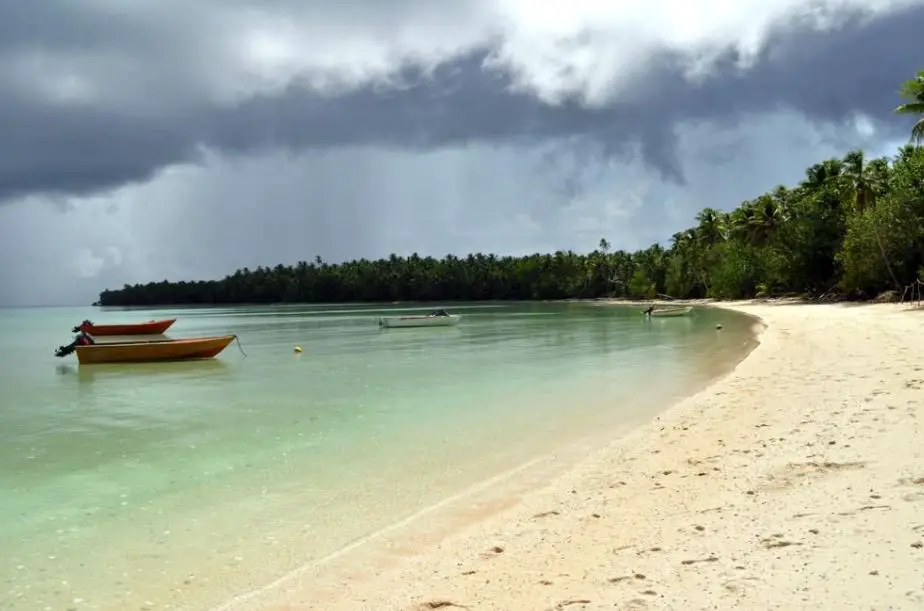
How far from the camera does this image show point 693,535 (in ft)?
19.3

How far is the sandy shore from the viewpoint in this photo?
4.67 meters

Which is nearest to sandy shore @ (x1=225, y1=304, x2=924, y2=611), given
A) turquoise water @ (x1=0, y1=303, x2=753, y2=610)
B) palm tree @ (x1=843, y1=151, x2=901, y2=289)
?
turquoise water @ (x1=0, y1=303, x2=753, y2=610)

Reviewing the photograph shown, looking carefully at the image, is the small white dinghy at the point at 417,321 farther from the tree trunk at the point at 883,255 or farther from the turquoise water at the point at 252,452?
the tree trunk at the point at 883,255

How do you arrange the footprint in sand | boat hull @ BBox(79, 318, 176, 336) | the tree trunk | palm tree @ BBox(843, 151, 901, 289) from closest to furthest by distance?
the footprint in sand, boat hull @ BBox(79, 318, 176, 336), the tree trunk, palm tree @ BBox(843, 151, 901, 289)

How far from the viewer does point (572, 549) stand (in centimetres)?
596

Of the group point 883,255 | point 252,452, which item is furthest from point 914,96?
point 252,452

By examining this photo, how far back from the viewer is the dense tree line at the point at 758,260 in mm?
46000

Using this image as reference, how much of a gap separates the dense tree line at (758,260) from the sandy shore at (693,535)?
100 ft

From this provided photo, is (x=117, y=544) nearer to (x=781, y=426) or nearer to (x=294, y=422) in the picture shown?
(x=294, y=422)

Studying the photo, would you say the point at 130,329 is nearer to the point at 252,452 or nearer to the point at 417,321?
the point at 417,321

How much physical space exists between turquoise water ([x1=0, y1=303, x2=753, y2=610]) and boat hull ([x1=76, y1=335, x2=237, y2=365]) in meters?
4.28

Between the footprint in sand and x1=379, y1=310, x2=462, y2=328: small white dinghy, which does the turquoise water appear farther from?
x1=379, y1=310, x2=462, y2=328: small white dinghy

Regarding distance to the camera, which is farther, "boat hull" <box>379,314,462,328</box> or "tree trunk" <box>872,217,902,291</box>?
"boat hull" <box>379,314,462,328</box>

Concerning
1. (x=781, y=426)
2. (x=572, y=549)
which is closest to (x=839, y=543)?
(x=572, y=549)
